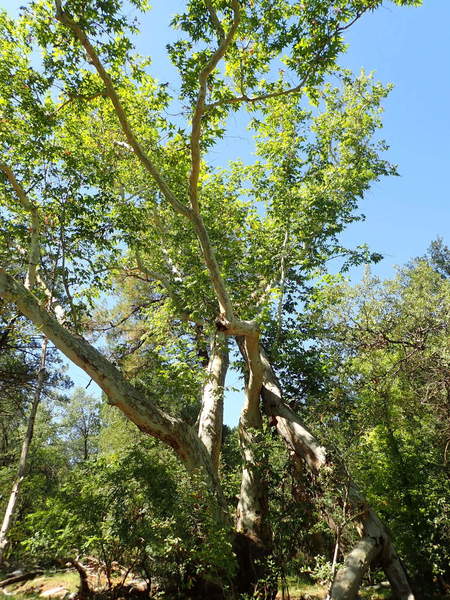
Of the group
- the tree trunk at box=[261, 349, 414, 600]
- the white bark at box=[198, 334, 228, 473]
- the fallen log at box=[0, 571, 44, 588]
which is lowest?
the fallen log at box=[0, 571, 44, 588]

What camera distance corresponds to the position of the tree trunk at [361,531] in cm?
529

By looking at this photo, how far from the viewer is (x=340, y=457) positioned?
6023 mm

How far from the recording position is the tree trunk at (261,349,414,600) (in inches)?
208

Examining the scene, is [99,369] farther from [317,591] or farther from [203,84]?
[317,591]

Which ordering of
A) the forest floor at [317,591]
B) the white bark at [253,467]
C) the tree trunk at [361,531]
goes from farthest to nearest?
the forest floor at [317,591], the white bark at [253,467], the tree trunk at [361,531]

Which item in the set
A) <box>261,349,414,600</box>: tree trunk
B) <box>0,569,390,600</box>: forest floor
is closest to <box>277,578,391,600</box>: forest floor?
<box>0,569,390,600</box>: forest floor

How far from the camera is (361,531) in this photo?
6.23m

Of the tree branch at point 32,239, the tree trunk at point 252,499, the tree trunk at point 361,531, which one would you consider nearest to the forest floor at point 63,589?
the tree trunk at point 252,499

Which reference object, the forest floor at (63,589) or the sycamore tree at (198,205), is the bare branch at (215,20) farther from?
the forest floor at (63,589)

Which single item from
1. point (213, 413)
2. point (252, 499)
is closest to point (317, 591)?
point (252, 499)

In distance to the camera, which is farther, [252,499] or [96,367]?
[252,499]

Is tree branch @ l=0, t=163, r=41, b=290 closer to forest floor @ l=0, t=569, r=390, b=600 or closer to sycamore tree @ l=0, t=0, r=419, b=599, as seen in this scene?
sycamore tree @ l=0, t=0, r=419, b=599

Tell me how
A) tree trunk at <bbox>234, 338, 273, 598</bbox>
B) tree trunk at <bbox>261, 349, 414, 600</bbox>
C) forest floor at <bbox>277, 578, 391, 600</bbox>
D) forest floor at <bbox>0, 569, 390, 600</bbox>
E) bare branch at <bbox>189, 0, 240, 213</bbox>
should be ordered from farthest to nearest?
forest floor at <bbox>277, 578, 391, 600</bbox>
forest floor at <bbox>0, 569, 390, 600</bbox>
tree trunk at <bbox>234, 338, 273, 598</bbox>
tree trunk at <bbox>261, 349, 414, 600</bbox>
bare branch at <bbox>189, 0, 240, 213</bbox>

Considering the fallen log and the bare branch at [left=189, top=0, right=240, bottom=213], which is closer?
the bare branch at [left=189, top=0, right=240, bottom=213]
